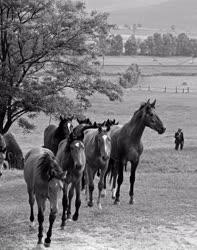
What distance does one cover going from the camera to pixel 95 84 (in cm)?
2884

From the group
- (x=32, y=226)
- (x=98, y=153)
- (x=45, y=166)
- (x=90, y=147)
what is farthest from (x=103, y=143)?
(x=32, y=226)

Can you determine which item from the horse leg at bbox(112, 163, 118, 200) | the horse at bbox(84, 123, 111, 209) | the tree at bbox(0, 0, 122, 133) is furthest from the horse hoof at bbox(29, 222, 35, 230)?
the tree at bbox(0, 0, 122, 133)

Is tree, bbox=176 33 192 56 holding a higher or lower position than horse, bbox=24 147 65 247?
higher

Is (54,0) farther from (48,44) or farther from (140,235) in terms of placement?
(140,235)

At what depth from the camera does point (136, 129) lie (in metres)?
16.1

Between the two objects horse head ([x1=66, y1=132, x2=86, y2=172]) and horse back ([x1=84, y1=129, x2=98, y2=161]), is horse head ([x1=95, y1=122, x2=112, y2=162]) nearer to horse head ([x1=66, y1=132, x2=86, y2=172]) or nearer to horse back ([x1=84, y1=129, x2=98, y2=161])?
horse back ([x1=84, y1=129, x2=98, y2=161])

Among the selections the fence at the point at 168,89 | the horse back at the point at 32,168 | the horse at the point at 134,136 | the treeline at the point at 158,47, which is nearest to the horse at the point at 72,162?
the horse back at the point at 32,168

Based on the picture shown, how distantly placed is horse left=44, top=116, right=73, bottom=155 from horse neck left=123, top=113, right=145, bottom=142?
2.90 metres

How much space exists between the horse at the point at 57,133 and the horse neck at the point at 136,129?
9.51 ft

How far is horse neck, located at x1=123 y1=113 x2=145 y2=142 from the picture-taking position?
16078mm

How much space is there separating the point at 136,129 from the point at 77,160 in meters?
3.62

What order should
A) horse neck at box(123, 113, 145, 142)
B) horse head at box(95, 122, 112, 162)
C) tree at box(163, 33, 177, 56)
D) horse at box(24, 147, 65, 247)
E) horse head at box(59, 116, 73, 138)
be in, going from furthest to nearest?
1. tree at box(163, 33, 177, 56)
2. horse head at box(59, 116, 73, 138)
3. horse neck at box(123, 113, 145, 142)
4. horse head at box(95, 122, 112, 162)
5. horse at box(24, 147, 65, 247)

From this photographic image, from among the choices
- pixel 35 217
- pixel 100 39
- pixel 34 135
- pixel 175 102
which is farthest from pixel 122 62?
pixel 35 217

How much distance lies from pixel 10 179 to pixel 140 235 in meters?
11.5
